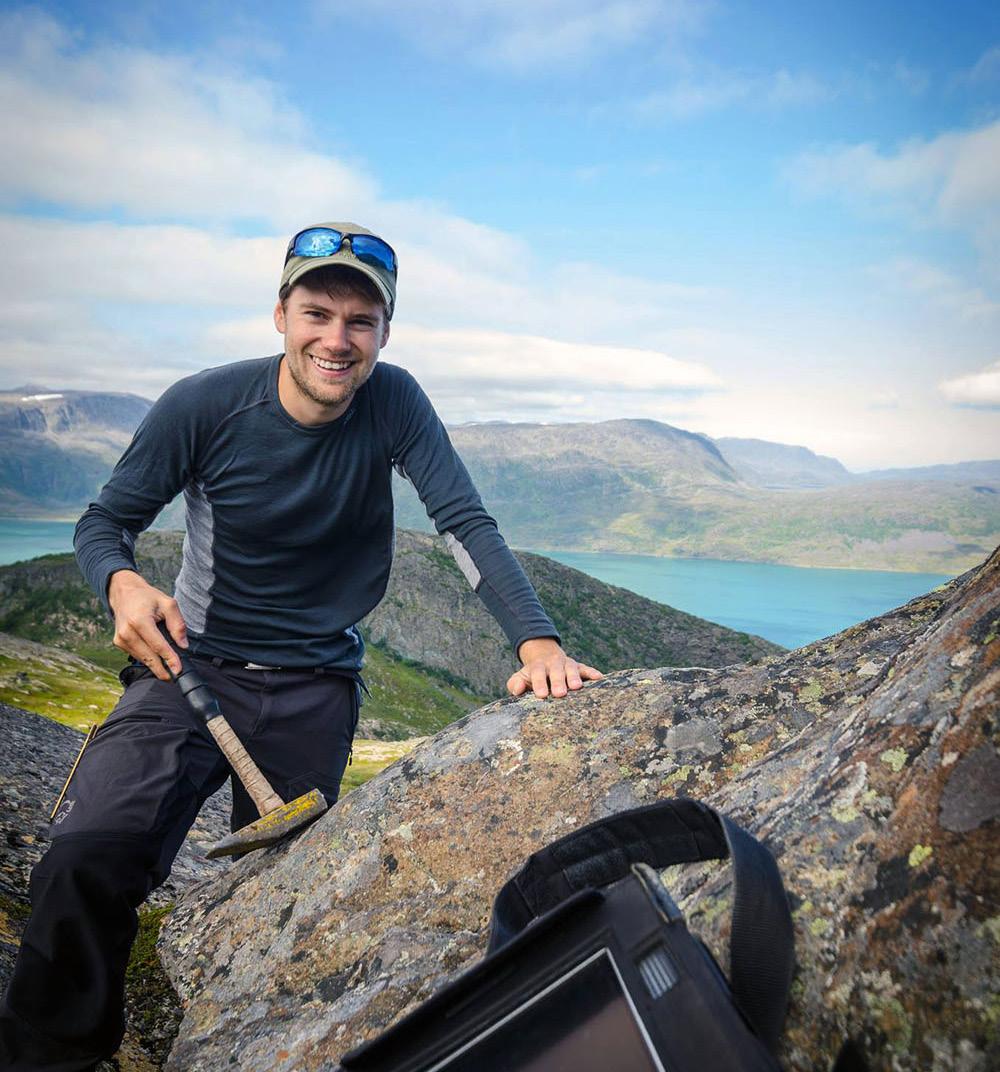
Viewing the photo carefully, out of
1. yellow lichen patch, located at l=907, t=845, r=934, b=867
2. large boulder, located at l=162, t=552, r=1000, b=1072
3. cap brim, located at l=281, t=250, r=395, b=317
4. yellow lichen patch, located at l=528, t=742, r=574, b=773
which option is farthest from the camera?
cap brim, located at l=281, t=250, r=395, b=317

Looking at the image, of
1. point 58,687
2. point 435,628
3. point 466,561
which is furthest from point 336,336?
point 435,628

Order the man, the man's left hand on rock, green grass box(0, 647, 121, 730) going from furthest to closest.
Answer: green grass box(0, 647, 121, 730) < the man's left hand on rock < the man

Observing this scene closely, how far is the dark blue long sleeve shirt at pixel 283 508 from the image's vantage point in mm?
5766

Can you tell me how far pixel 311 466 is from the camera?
6.06 m

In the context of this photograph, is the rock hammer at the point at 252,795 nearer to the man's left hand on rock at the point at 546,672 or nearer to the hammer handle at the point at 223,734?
the hammer handle at the point at 223,734

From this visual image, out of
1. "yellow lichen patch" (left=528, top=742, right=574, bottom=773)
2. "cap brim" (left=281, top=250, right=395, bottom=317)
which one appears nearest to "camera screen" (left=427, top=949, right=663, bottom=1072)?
"yellow lichen patch" (left=528, top=742, right=574, bottom=773)

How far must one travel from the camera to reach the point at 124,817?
4.34 m

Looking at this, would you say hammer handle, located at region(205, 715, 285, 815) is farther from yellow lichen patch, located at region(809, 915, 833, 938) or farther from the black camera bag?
yellow lichen patch, located at region(809, 915, 833, 938)

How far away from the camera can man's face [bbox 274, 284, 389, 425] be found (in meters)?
5.82

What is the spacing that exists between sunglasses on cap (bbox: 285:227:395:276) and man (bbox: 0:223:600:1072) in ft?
0.05

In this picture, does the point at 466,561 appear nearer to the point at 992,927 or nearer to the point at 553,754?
the point at 553,754

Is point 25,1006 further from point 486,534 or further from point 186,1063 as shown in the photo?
point 486,534

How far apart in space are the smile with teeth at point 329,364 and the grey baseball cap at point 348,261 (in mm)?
659

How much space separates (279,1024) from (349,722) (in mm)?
3040
